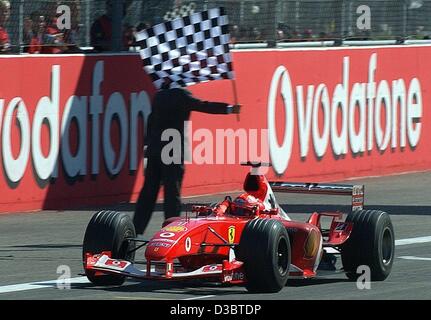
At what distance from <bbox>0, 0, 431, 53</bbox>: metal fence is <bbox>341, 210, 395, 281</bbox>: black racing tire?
7.00 meters

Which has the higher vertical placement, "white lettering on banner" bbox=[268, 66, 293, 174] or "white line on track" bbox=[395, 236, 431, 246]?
"white lettering on banner" bbox=[268, 66, 293, 174]

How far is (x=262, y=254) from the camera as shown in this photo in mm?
9703

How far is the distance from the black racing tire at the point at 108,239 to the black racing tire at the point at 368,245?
6.23ft

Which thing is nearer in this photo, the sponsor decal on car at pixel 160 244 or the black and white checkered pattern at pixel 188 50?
the sponsor decal on car at pixel 160 244

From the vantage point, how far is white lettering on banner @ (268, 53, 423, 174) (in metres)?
19.9

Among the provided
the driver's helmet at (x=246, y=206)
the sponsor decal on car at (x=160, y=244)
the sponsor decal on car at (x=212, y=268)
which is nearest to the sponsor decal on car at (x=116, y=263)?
the sponsor decal on car at (x=160, y=244)

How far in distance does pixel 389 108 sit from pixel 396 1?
6.45ft

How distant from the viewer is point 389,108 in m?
21.9

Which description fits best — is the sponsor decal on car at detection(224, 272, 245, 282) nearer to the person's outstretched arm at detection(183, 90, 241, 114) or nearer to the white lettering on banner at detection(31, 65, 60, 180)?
the person's outstretched arm at detection(183, 90, 241, 114)

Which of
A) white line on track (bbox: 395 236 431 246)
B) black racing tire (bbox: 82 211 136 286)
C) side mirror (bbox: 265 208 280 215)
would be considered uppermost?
side mirror (bbox: 265 208 280 215)

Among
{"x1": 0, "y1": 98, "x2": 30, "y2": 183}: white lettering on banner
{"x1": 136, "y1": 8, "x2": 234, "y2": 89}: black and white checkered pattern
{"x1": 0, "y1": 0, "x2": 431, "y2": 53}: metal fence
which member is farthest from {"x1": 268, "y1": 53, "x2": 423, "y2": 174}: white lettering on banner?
{"x1": 136, "y1": 8, "x2": 234, "y2": 89}: black and white checkered pattern

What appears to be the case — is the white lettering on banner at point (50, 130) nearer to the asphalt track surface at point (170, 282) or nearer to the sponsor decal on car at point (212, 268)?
the asphalt track surface at point (170, 282)

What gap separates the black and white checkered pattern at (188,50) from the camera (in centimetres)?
1398
